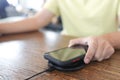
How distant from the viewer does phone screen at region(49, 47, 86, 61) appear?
0.58m

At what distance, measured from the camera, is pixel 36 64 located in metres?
0.63

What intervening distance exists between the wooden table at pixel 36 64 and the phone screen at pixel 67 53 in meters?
0.04

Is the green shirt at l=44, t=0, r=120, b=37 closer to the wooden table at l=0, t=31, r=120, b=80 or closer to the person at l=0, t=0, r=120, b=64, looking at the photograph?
the person at l=0, t=0, r=120, b=64

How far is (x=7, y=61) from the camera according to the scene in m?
0.66

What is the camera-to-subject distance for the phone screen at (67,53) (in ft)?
1.91

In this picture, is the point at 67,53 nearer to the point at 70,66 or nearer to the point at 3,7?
the point at 70,66

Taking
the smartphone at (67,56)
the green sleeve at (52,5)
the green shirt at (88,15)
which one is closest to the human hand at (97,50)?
the smartphone at (67,56)

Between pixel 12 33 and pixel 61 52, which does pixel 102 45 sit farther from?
pixel 12 33

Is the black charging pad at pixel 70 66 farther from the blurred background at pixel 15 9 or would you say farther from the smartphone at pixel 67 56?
the blurred background at pixel 15 9

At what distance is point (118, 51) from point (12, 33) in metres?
0.60

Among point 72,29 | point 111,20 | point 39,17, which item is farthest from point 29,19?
point 111,20

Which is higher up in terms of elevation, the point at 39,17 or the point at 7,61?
the point at 39,17

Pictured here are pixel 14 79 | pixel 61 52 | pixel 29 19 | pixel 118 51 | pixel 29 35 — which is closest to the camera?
pixel 14 79

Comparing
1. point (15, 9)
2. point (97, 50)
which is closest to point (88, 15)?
point (97, 50)
